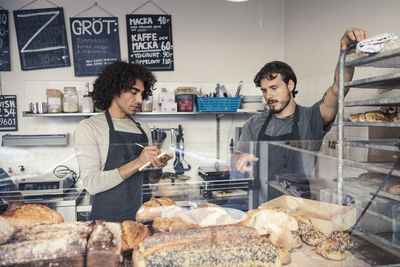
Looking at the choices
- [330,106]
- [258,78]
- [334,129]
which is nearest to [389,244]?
[330,106]

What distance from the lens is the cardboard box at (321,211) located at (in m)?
1.04

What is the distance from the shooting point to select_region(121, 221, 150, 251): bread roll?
0.79 meters

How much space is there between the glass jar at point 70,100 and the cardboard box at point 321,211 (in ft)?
8.42

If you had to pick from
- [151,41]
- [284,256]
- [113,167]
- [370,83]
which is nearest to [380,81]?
[370,83]

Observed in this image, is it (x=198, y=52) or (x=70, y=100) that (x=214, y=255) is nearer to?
(x=70, y=100)

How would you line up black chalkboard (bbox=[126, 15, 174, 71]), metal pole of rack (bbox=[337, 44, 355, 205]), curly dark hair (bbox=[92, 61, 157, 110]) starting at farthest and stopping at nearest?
black chalkboard (bbox=[126, 15, 174, 71])
curly dark hair (bbox=[92, 61, 157, 110])
metal pole of rack (bbox=[337, 44, 355, 205])

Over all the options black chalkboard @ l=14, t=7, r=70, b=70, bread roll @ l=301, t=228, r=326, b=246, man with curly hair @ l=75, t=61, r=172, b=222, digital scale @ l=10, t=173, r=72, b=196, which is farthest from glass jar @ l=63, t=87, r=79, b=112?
bread roll @ l=301, t=228, r=326, b=246

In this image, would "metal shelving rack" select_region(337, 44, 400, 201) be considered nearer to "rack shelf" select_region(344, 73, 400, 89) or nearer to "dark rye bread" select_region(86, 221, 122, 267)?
"rack shelf" select_region(344, 73, 400, 89)

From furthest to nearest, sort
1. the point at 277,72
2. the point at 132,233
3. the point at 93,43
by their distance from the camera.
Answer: the point at 93,43 → the point at 277,72 → the point at 132,233

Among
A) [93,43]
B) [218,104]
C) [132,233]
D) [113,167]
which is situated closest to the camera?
[132,233]

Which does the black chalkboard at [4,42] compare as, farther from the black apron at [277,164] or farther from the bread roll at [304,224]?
the bread roll at [304,224]

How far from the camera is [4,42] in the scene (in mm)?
3137

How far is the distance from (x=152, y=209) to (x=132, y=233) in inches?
5.0

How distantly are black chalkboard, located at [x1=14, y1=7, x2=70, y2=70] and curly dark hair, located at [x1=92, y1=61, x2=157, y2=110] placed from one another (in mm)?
1921
